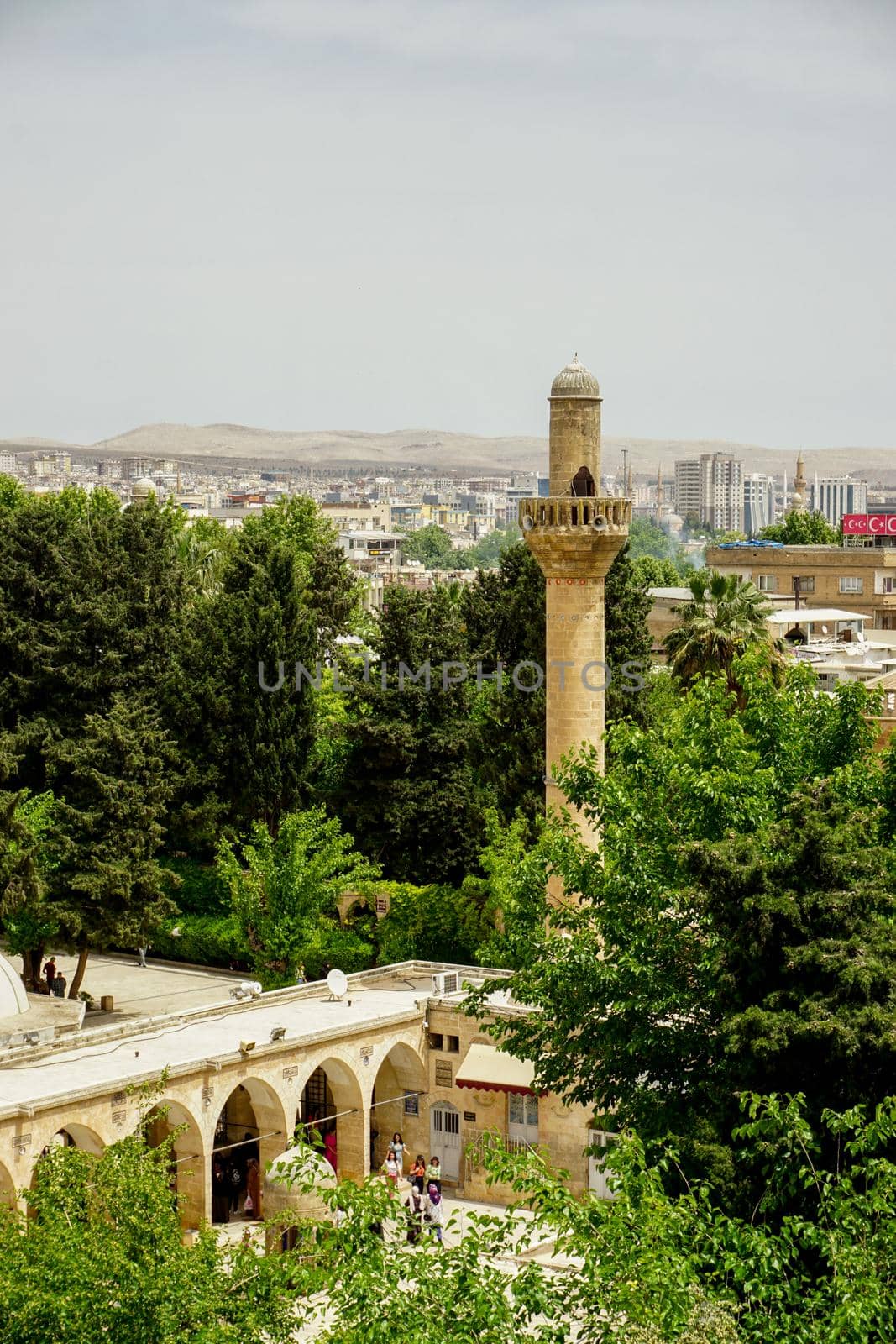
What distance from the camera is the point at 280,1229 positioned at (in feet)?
85.3

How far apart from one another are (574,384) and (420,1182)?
39.7ft

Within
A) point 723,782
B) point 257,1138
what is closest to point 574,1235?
point 723,782

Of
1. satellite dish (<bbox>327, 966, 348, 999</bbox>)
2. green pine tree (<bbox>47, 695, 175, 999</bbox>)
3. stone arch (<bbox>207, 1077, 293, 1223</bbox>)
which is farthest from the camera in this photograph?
green pine tree (<bbox>47, 695, 175, 999</bbox>)

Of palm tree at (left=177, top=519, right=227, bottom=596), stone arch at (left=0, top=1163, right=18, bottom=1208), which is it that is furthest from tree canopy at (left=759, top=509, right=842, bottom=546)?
stone arch at (left=0, top=1163, right=18, bottom=1208)

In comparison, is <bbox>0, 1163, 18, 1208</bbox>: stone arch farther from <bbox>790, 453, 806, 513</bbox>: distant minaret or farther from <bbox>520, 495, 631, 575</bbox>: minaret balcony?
<bbox>790, 453, 806, 513</bbox>: distant minaret

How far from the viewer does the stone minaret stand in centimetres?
2981

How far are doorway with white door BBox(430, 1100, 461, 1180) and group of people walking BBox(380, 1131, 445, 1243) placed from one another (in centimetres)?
14

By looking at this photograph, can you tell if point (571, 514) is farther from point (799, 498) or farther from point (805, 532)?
point (799, 498)

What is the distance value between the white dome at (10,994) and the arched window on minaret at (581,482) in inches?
446

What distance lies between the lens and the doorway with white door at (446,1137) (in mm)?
31594

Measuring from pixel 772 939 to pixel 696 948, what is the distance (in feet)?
7.03

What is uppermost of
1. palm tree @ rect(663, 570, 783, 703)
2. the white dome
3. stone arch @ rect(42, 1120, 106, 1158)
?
palm tree @ rect(663, 570, 783, 703)

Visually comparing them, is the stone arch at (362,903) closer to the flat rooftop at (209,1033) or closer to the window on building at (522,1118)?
the flat rooftop at (209,1033)

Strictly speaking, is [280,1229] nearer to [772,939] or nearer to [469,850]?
[772,939]
